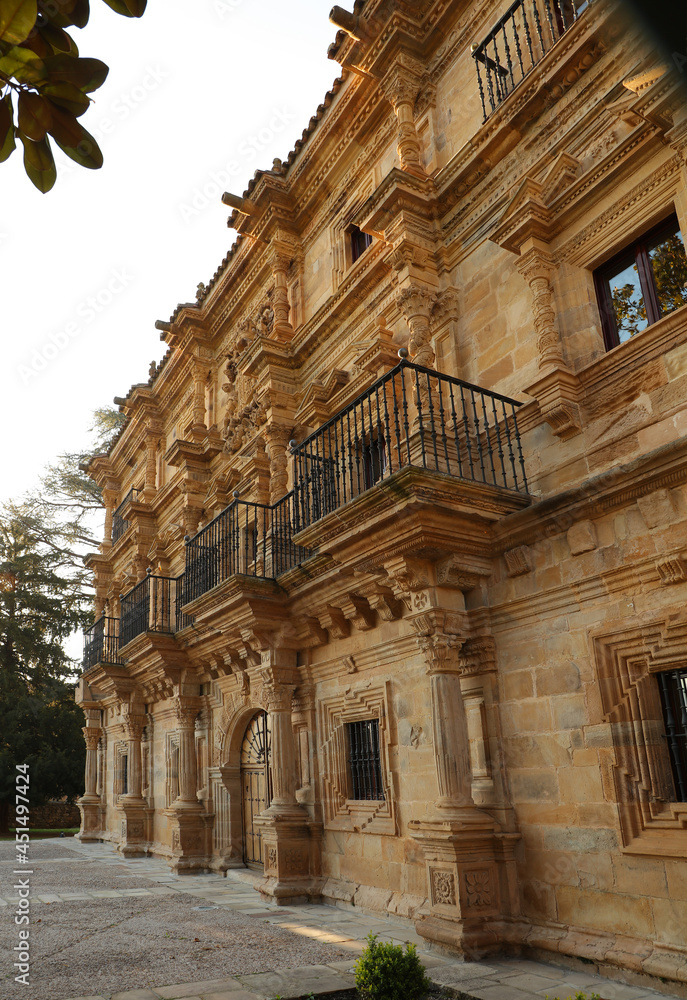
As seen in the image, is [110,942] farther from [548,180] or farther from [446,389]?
[548,180]

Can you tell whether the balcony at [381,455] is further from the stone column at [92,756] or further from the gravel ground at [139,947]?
the stone column at [92,756]

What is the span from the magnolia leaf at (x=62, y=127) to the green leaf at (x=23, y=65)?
0.08 metres

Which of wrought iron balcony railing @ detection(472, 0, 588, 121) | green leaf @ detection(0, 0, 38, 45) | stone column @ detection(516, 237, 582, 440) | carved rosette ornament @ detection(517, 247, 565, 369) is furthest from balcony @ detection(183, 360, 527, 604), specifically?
green leaf @ detection(0, 0, 38, 45)

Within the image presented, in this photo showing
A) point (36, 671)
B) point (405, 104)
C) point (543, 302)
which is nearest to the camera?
point (543, 302)

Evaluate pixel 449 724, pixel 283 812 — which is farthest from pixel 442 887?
pixel 283 812

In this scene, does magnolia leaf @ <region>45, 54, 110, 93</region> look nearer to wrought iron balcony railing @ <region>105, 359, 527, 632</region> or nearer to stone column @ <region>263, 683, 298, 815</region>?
wrought iron balcony railing @ <region>105, 359, 527, 632</region>

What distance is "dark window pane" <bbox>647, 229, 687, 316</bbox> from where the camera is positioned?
20.0 feet

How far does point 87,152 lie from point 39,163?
0.36ft

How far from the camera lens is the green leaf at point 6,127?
166 centimetres

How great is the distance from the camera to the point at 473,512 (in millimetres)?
6656

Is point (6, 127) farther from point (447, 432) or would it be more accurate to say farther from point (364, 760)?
point (364, 760)

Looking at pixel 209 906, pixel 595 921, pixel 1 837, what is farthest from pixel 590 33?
pixel 1 837

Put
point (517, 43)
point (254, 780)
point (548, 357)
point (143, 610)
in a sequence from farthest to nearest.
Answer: point (143, 610) → point (254, 780) → point (517, 43) → point (548, 357)

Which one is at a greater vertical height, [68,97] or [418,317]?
[418,317]
